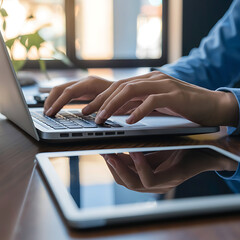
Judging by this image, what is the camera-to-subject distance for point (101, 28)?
9.71ft

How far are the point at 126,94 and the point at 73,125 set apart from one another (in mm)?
94

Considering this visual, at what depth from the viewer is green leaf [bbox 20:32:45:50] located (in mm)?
1051

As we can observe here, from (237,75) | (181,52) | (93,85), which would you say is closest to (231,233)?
(93,85)

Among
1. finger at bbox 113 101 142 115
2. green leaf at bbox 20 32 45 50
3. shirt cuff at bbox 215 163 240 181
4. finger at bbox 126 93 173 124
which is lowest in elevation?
finger at bbox 113 101 142 115

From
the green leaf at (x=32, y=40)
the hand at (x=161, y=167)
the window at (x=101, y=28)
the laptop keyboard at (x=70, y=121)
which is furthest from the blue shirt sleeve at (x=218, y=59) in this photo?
the window at (x=101, y=28)

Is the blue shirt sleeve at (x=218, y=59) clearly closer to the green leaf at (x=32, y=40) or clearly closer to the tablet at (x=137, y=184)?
the green leaf at (x=32, y=40)

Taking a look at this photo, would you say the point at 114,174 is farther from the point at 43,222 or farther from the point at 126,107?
the point at 126,107

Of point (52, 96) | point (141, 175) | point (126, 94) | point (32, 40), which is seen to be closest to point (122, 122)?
point (126, 94)

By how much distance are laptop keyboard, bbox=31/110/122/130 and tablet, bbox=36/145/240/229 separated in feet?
0.46

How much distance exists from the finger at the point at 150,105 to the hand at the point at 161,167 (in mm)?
127

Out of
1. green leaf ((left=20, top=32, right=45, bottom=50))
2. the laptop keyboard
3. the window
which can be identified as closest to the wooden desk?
the laptop keyboard

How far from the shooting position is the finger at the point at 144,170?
349 mm

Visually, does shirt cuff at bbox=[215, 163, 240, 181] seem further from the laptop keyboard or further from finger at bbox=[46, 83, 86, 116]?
finger at bbox=[46, 83, 86, 116]

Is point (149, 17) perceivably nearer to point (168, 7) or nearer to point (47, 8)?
point (168, 7)
